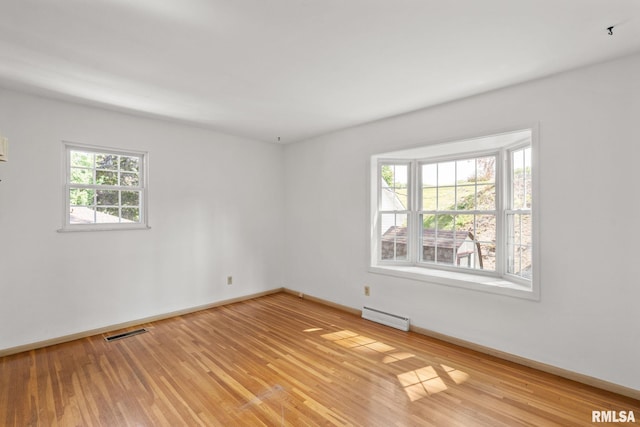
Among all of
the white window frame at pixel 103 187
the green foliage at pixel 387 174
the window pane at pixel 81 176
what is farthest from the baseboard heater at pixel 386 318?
the window pane at pixel 81 176

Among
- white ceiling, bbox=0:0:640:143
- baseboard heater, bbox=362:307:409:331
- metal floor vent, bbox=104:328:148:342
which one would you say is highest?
white ceiling, bbox=0:0:640:143

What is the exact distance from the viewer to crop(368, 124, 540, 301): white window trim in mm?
2750

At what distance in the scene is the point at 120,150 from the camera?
373 centimetres

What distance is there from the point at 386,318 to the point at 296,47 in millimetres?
3119

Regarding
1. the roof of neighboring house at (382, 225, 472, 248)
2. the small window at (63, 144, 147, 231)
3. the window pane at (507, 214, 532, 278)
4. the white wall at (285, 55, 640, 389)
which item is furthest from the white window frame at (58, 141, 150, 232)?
the window pane at (507, 214, 532, 278)

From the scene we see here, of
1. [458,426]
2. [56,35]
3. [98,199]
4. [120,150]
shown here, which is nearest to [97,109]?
[120,150]

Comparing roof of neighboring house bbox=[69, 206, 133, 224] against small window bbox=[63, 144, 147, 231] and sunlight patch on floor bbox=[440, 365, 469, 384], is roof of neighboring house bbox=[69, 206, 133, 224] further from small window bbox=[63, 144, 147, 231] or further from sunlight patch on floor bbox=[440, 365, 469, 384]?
sunlight patch on floor bbox=[440, 365, 469, 384]

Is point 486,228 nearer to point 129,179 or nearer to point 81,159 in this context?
point 129,179

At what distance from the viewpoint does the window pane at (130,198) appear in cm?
381

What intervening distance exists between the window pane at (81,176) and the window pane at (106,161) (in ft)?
0.41

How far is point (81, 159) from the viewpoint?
352 centimetres

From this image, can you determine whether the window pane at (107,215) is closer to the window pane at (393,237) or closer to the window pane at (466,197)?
the window pane at (393,237)

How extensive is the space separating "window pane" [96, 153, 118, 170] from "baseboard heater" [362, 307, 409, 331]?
11.8 ft

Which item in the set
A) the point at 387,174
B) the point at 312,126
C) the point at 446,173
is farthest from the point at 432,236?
the point at 312,126
